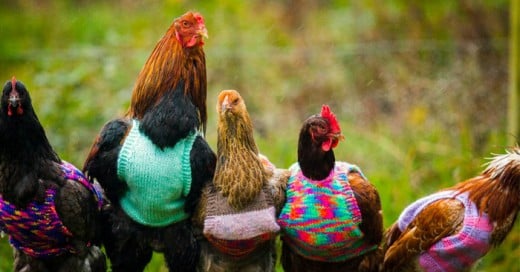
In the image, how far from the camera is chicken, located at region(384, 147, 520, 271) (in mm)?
3586

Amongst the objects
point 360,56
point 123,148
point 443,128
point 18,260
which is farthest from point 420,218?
point 360,56

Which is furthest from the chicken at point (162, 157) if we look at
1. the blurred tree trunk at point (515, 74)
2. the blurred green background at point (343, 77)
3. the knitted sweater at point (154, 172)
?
the blurred tree trunk at point (515, 74)

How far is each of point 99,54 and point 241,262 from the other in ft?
14.3

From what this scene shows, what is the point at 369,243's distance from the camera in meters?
Answer: 3.74

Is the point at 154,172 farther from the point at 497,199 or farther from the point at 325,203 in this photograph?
the point at 497,199

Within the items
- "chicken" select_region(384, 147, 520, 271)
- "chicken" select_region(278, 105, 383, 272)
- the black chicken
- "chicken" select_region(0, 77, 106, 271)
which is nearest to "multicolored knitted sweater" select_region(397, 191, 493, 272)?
"chicken" select_region(384, 147, 520, 271)

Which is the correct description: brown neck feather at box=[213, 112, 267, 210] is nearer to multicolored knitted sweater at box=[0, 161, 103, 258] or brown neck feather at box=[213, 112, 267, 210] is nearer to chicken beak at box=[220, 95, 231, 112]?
chicken beak at box=[220, 95, 231, 112]

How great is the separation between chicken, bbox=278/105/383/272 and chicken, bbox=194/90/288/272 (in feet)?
0.45

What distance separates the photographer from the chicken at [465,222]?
359 cm

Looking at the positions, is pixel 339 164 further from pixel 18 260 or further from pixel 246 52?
pixel 246 52

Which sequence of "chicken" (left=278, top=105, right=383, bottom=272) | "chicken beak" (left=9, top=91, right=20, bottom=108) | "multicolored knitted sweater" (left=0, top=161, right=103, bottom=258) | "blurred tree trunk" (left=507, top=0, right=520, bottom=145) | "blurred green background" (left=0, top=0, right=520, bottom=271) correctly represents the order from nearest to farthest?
"chicken beak" (left=9, top=91, right=20, bottom=108) < "multicolored knitted sweater" (left=0, top=161, right=103, bottom=258) < "chicken" (left=278, top=105, right=383, bottom=272) < "blurred tree trunk" (left=507, top=0, right=520, bottom=145) < "blurred green background" (left=0, top=0, right=520, bottom=271)

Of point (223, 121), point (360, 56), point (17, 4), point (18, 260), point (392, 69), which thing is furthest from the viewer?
point (17, 4)

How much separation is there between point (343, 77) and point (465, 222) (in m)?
4.55

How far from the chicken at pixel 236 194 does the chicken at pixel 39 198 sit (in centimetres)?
60
